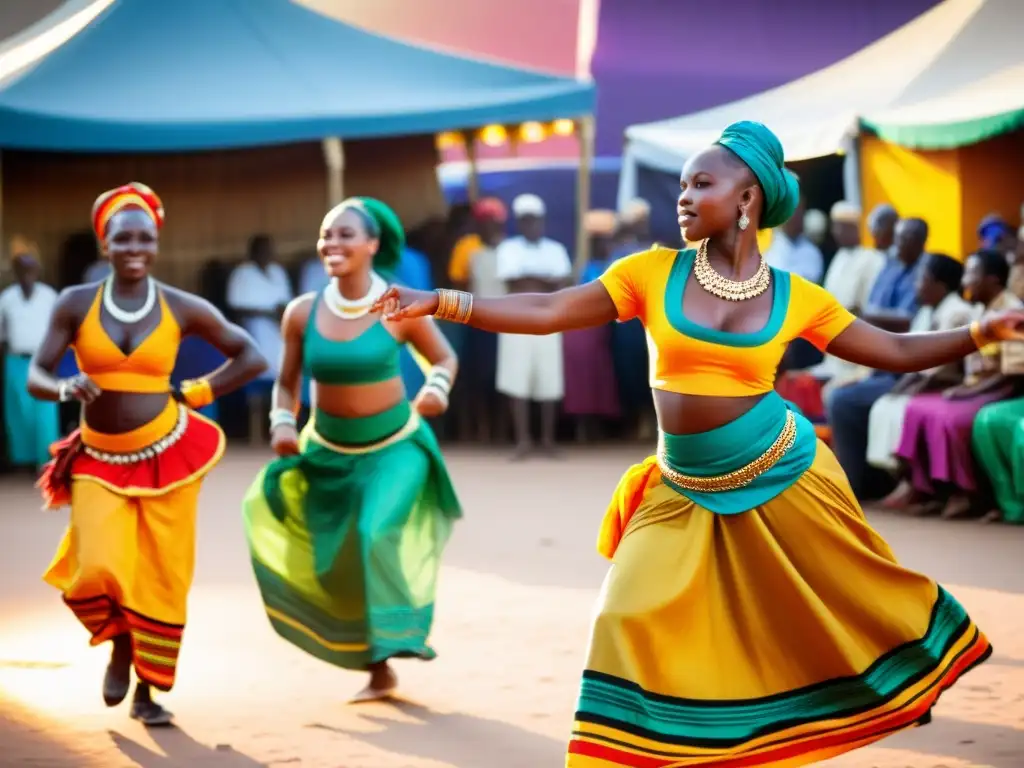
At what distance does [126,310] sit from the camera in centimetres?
643

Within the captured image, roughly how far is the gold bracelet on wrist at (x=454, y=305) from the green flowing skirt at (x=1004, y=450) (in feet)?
21.8

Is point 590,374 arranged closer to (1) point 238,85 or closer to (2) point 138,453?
(1) point 238,85

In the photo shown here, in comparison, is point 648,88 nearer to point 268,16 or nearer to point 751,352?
point 268,16

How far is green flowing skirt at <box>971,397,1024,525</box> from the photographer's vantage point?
34.3ft

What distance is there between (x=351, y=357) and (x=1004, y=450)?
18.0ft

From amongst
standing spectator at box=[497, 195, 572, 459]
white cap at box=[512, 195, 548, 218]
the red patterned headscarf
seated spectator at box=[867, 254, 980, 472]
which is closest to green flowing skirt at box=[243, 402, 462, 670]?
the red patterned headscarf

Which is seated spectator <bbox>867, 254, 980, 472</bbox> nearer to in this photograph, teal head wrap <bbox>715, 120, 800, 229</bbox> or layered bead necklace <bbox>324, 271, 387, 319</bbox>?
layered bead necklace <bbox>324, 271, 387, 319</bbox>

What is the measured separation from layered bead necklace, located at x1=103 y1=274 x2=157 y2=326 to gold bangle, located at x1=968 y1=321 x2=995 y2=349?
3.30 meters

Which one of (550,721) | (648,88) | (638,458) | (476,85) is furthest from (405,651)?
(648,88)

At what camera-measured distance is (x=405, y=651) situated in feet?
20.8

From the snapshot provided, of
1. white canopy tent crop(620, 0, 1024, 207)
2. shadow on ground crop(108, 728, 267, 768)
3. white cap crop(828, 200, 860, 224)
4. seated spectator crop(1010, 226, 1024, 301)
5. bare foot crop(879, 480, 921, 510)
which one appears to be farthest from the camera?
white cap crop(828, 200, 860, 224)

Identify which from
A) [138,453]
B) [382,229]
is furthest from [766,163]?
[138,453]

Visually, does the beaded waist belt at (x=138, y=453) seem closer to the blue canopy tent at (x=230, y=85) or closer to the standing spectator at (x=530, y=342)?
the standing spectator at (x=530, y=342)

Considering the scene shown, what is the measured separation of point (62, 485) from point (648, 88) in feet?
57.0
